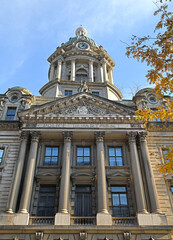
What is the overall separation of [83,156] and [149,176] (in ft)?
20.5

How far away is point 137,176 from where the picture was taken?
64.2 ft

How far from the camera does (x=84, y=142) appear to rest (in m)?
23.3

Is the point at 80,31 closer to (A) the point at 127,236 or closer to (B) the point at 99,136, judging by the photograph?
→ (B) the point at 99,136

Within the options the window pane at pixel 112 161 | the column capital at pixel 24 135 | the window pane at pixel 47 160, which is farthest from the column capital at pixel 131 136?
the column capital at pixel 24 135

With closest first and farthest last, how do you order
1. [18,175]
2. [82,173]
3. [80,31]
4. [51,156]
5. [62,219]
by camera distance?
Answer: [62,219], [18,175], [82,173], [51,156], [80,31]

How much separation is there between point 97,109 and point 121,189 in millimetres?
8236

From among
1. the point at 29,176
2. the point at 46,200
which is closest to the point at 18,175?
the point at 29,176

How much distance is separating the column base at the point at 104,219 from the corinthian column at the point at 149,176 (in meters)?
3.43

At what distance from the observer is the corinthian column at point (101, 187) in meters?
17.3

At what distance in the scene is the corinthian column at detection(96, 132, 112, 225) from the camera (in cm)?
1733

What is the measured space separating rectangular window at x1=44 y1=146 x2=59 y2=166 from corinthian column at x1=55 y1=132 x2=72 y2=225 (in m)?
1.60

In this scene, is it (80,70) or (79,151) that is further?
(80,70)

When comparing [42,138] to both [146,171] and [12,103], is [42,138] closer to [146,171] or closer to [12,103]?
[12,103]

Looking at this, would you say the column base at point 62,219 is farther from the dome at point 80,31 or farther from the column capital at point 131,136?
the dome at point 80,31
